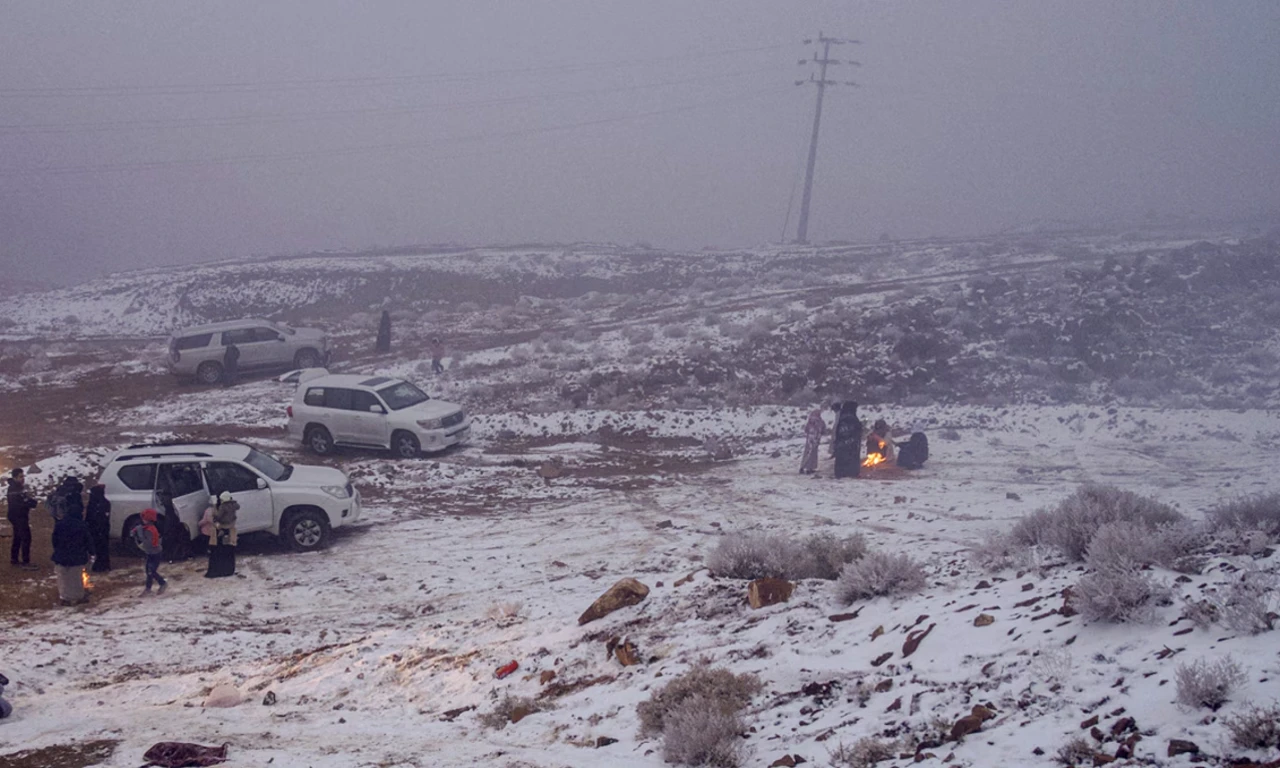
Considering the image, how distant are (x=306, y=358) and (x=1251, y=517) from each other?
2585 centimetres

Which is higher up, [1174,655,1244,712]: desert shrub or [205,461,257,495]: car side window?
[1174,655,1244,712]: desert shrub

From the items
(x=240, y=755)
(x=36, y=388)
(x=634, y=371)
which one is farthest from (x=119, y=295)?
(x=240, y=755)

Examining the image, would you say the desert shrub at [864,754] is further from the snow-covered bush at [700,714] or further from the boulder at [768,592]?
the boulder at [768,592]

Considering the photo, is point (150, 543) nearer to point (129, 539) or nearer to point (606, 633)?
point (129, 539)

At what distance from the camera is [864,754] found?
5.08 m

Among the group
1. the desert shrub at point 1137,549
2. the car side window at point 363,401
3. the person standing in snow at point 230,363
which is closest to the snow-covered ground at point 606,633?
the desert shrub at point 1137,549

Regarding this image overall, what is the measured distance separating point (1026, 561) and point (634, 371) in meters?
19.3

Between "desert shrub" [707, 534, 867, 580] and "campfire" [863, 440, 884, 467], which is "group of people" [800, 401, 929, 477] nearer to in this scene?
"campfire" [863, 440, 884, 467]

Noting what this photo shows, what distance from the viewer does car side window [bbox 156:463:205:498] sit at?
13.0m

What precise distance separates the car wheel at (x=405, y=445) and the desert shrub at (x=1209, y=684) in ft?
53.4

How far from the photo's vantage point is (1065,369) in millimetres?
25594

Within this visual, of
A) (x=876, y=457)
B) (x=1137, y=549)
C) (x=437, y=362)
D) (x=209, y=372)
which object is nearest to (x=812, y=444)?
(x=876, y=457)

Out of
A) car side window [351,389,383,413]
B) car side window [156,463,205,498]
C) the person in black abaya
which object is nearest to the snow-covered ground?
the person in black abaya

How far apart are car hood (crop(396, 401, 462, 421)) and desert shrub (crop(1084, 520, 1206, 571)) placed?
14617 mm
